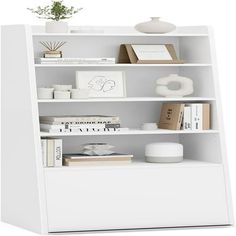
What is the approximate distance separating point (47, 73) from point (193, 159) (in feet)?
4.39

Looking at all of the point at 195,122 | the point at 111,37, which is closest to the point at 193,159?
the point at 195,122

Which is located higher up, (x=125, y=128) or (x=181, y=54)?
(x=181, y=54)

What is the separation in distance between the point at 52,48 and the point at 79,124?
2.18ft

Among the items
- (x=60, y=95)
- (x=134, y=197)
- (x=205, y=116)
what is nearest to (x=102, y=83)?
(x=60, y=95)

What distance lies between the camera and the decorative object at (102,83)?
7809 millimetres

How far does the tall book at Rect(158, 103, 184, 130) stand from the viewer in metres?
7.90

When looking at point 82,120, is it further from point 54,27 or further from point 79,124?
point 54,27

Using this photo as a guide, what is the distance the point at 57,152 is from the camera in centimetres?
757

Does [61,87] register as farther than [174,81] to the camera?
Answer: No

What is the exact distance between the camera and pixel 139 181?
297 inches

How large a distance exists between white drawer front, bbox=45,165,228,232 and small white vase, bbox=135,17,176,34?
1.07m

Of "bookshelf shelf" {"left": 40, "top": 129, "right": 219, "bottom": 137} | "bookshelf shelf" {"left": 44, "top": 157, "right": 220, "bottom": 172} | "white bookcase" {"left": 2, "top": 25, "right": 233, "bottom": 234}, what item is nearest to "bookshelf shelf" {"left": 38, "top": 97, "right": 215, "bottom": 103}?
"white bookcase" {"left": 2, "top": 25, "right": 233, "bottom": 234}

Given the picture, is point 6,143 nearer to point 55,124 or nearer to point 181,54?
point 55,124

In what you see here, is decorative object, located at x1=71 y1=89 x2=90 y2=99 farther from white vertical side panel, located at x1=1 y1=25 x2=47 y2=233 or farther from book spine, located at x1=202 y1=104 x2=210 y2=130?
book spine, located at x1=202 y1=104 x2=210 y2=130
